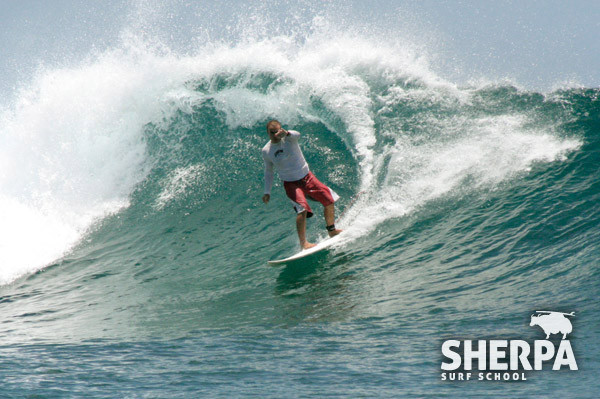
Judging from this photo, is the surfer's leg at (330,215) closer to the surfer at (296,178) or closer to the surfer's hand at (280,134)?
the surfer at (296,178)

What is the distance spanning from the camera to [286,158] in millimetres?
7340

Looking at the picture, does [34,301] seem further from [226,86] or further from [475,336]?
[226,86]

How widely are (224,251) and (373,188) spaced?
2635 mm

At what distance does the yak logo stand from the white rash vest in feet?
12.2

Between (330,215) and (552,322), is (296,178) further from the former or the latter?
(552,322)

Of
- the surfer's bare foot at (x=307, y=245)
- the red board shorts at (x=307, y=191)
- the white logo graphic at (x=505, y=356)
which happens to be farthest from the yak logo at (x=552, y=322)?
the red board shorts at (x=307, y=191)

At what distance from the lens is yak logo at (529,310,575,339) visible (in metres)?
4.11

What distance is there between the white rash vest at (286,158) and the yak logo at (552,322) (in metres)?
Answer: 3.72

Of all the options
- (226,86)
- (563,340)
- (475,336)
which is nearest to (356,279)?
(475,336)

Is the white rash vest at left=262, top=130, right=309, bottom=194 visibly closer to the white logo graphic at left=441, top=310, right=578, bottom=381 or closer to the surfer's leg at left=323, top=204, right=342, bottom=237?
the surfer's leg at left=323, top=204, right=342, bottom=237

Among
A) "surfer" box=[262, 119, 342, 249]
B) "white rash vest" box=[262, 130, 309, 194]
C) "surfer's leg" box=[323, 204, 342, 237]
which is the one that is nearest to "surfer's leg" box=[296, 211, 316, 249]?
"surfer" box=[262, 119, 342, 249]

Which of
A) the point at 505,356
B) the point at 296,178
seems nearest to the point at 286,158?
the point at 296,178

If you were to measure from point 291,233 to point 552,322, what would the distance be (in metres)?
4.76

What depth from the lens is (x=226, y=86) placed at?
13.1m
